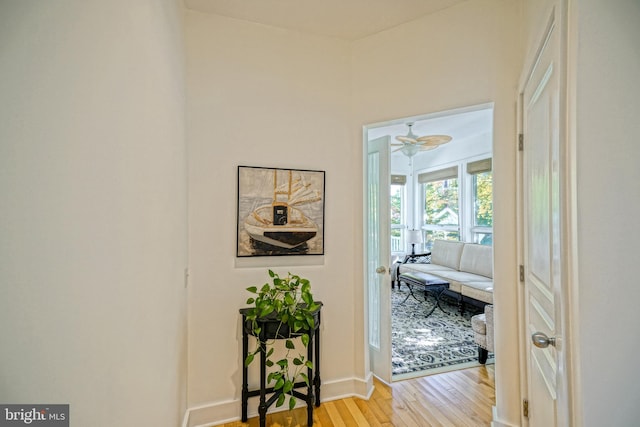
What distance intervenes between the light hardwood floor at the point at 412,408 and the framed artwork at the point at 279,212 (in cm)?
113

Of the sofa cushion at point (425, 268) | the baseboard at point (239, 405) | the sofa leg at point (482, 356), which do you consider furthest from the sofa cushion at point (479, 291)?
the baseboard at point (239, 405)

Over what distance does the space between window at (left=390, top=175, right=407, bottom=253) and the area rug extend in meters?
2.31

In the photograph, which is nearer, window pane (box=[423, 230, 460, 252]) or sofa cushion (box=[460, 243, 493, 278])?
sofa cushion (box=[460, 243, 493, 278])

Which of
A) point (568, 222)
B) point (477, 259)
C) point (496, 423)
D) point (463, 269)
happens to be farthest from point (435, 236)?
point (568, 222)

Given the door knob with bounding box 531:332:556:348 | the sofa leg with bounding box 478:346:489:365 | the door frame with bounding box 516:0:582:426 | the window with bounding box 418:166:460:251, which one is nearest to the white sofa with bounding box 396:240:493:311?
the window with bounding box 418:166:460:251

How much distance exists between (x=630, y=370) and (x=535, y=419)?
0.89m

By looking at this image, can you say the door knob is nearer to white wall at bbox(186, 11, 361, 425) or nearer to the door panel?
the door panel

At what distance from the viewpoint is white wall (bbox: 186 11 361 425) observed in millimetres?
2104

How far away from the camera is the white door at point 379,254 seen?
258cm

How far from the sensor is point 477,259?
4.88 meters

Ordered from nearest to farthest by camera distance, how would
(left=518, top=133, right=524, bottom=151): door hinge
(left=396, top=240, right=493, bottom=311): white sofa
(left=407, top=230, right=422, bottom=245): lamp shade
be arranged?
(left=518, top=133, right=524, bottom=151): door hinge
(left=396, top=240, right=493, bottom=311): white sofa
(left=407, top=230, right=422, bottom=245): lamp shade

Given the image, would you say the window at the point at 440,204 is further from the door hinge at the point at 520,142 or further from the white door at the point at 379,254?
the door hinge at the point at 520,142

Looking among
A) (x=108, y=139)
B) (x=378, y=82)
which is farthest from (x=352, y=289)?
(x=108, y=139)

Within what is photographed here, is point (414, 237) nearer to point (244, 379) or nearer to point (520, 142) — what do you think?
point (520, 142)
